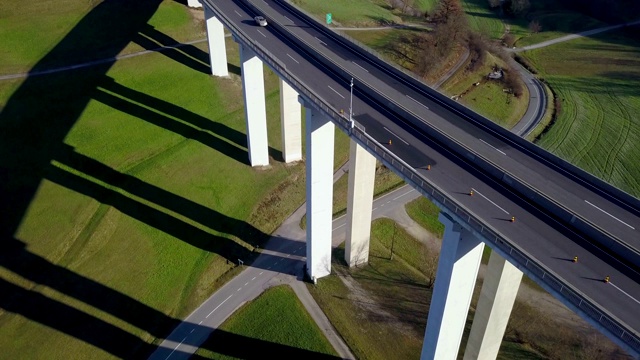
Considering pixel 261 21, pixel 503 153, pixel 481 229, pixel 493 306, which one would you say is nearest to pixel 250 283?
pixel 493 306

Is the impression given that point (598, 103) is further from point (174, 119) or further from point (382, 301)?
point (174, 119)

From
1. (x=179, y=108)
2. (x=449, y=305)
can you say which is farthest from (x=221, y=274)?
(x=179, y=108)

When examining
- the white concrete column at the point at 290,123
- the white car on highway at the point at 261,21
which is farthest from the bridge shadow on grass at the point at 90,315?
the white car on highway at the point at 261,21

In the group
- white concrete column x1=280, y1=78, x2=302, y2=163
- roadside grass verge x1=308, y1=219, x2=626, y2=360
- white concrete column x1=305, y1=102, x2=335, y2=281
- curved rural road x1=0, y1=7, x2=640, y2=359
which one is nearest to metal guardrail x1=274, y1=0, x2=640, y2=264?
white concrete column x1=305, y1=102, x2=335, y2=281

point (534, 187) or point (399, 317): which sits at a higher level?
point (534, 187)

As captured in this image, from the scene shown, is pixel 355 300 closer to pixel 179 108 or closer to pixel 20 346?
pixel 20 346

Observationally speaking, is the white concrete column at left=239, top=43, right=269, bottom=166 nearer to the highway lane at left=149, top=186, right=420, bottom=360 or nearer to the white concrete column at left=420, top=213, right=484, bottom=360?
the highway lane at left=149, top=186, right=420, bottom=360

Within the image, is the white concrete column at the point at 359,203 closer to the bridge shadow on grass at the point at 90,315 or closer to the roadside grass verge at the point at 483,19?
the bridge shadow on grass at the point at 90,315
